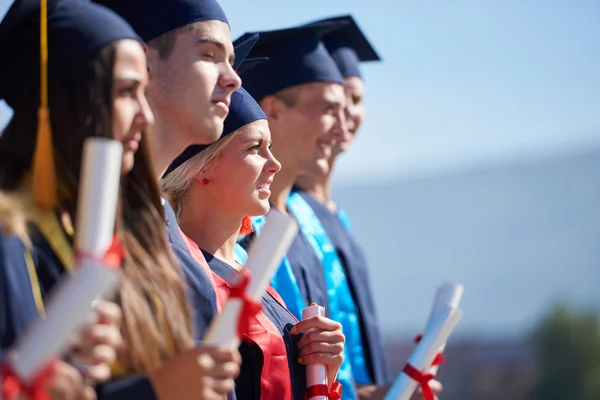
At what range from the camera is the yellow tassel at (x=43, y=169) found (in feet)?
8.11

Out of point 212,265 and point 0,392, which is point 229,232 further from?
point 0,392

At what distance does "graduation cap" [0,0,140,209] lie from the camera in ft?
8.13

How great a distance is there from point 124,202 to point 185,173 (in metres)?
1.24

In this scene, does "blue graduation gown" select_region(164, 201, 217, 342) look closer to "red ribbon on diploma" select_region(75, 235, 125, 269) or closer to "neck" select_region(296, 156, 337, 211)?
"red ribbon on diploma" select_region(75, 235, 125, 269)

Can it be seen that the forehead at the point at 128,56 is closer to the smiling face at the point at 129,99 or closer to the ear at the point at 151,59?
the smiling face at the point at 129,99

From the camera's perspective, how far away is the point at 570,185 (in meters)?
110

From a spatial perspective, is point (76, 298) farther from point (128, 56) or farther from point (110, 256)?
point (128, 56)

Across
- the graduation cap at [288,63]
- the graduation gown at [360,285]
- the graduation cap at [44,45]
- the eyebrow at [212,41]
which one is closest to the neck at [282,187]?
the graduation cap at [288,63]

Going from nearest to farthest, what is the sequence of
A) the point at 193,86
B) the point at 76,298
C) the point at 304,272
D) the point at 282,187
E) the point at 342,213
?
the point at 76,298 → the point at 193,86 → the point at 304,272 → the point at 282,187 → the point at 342,213

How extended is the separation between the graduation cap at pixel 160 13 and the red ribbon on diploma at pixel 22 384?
147cm

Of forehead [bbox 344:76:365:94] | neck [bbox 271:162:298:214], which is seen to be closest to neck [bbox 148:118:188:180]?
neck [bbox 271:162:298:214]

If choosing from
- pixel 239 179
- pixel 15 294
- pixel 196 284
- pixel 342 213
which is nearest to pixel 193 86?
pixel 196 284

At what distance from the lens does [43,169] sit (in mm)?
2471

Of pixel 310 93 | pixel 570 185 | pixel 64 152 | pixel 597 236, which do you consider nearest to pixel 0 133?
pixel 64 152
